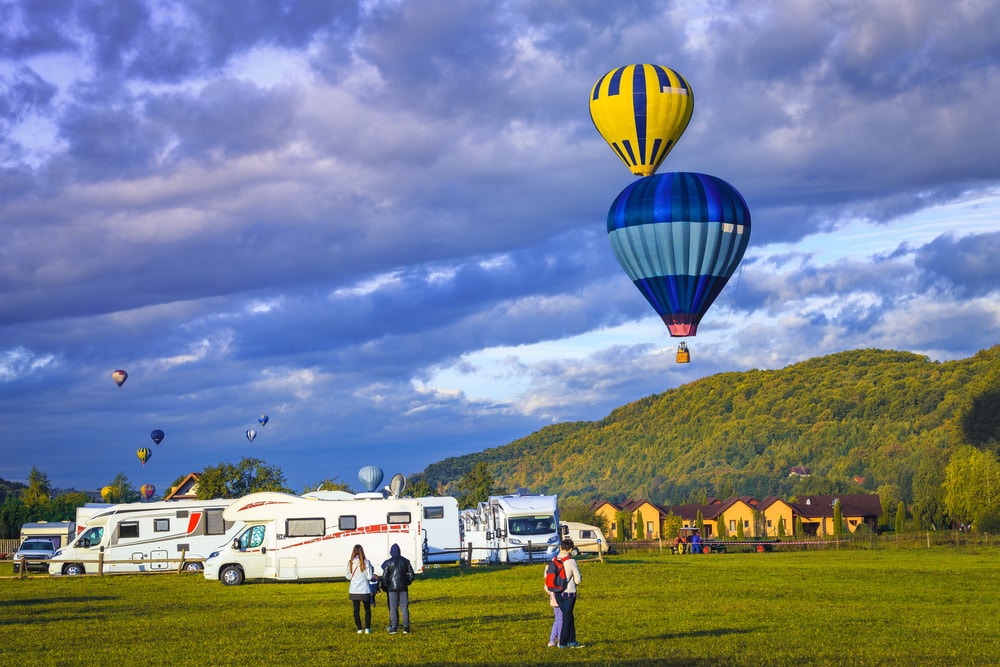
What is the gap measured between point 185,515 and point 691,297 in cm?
2455

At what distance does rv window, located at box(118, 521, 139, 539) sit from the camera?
159ft

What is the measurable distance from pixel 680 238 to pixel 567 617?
34478mm

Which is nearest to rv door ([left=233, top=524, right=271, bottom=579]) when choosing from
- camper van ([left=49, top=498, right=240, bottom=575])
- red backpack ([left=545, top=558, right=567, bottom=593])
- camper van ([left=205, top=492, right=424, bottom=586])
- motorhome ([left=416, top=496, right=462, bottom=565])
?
camper van ([left=205, top=492, right=424, bottom=586])

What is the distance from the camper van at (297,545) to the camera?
38.8m

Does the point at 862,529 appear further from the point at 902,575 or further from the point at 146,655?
the point at 146,655

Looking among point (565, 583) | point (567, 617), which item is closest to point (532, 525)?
point (567, 617)

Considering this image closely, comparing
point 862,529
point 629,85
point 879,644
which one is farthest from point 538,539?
point 862,529

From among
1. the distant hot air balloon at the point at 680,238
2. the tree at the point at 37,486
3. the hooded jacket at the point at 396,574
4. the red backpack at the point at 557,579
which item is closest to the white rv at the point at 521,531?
the distant hot air balloon at the point at 680,238

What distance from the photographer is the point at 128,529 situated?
48656mm

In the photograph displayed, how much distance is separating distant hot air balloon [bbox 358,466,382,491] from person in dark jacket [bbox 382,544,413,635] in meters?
83.0

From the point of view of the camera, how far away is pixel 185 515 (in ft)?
159

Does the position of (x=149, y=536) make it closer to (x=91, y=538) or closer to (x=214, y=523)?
(x=91, y=538)

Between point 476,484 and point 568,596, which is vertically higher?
point 476,484

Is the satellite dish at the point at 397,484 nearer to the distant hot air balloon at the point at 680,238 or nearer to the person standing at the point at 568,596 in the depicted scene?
the distant hot air balloon at the point at 680,238
